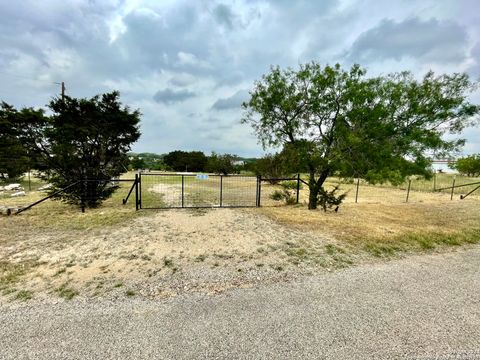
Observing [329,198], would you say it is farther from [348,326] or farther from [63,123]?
[63,123]

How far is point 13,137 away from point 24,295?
953cm

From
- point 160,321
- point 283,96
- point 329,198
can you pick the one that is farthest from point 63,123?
point 329,198

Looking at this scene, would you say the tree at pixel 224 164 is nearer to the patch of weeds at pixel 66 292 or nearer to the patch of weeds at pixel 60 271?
the patch of weeds at pixel 60 271

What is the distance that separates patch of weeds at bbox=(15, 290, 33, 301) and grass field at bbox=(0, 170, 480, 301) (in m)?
0.01

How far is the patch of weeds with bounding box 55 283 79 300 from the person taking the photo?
3.23 m

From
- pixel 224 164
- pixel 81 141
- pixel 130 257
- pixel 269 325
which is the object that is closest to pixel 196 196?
pixel 81 141

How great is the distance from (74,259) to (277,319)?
156 inches

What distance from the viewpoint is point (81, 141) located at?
370 inches

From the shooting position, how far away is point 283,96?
9.32 m

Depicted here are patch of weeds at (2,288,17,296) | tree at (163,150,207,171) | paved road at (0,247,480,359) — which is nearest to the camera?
paved road at (0,247,480,359)

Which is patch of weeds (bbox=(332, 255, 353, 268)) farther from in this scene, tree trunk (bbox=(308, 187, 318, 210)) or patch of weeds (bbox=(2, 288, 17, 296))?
tree trunk (bbox=(308, 187, 318, 210))

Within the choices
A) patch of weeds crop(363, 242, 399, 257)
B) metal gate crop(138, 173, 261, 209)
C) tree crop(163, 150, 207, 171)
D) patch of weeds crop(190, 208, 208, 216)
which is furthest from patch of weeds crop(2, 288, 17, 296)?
tree crop(163, 150, 207, 171)

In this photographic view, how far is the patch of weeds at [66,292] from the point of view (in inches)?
127

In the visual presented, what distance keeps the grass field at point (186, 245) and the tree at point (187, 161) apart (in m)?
53.8
